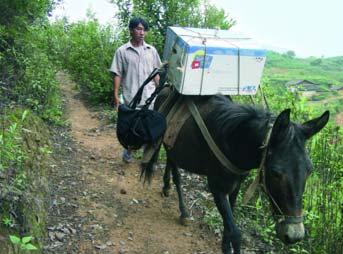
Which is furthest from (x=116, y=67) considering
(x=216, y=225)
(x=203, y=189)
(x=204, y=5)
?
(x=204, y=5)

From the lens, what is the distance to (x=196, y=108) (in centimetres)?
421

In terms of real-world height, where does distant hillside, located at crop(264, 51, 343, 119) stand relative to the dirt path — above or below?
above

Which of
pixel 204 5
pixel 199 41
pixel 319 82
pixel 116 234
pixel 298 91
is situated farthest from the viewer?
pixel 319 82

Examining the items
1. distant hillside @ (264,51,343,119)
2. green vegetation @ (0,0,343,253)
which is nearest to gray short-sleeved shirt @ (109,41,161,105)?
green vegetation @ (0,0,343,253)

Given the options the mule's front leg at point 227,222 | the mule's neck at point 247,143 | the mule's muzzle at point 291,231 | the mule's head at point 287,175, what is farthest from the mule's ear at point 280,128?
the mule's front leg at point 227,222

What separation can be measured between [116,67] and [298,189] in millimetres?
3439

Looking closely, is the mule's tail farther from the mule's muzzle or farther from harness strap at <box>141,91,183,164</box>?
the mule's muzzle

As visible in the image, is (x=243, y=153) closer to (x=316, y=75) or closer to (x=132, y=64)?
(x=132, y=64)

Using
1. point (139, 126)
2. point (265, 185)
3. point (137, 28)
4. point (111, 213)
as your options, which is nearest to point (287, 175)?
point (265, 185)

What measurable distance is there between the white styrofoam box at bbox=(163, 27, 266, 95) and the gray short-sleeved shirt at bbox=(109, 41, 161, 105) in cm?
147

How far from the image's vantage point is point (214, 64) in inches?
160

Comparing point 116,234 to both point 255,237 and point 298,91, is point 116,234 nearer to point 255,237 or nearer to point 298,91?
point 255,237

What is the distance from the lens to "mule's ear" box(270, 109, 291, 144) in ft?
9.80

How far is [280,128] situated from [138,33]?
3085mm
